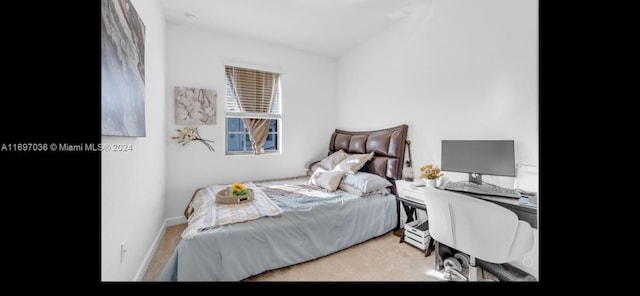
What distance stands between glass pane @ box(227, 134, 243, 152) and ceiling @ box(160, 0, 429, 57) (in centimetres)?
142

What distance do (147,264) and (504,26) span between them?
10.3 ft

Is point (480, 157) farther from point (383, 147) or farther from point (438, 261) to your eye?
point (383, 147)

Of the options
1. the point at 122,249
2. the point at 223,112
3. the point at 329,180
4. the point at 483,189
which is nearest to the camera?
the point at 122,249

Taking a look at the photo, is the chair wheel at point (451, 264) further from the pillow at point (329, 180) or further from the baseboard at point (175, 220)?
the baseboard at point (175, 220)

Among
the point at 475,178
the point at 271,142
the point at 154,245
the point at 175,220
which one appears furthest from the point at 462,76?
the point at 175,220

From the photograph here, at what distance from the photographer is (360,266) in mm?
1446

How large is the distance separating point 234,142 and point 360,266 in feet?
7.53

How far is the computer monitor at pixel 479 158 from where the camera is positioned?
1381 millimetres

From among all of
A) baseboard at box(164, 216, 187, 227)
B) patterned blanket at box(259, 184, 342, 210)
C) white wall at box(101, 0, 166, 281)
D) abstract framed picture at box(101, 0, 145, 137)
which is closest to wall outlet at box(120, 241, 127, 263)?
white wall at box(101, 0, 166, 281)

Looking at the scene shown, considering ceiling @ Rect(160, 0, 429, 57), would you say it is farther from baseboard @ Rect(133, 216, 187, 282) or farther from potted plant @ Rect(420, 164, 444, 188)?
baseboard @ Rect(133, 216, 187, 282)

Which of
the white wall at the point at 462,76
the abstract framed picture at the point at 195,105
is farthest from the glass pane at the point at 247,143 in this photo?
the white wall at the point at 462,76
